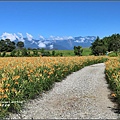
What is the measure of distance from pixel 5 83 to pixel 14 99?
0.72 meters

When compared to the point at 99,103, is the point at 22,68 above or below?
above

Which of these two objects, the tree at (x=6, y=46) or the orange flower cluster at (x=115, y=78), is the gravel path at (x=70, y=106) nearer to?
the orange flower cluster at (x=115, y=78)

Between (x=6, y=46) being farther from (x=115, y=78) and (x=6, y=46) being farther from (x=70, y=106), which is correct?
(x=70, y=106)

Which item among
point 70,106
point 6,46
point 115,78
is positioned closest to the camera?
point 70,106

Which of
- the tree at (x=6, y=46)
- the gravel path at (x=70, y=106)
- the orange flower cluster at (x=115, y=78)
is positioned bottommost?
the gravel path at (x=70, y=106)

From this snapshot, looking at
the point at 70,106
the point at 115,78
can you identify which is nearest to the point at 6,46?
the point at 115,78

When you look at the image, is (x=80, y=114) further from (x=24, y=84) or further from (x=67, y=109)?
(x=24, y=84)

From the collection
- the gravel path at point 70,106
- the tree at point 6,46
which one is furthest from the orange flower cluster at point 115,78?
the tree at point 6,46

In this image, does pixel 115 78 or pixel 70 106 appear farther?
pixel 115 78

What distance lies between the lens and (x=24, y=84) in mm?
7523

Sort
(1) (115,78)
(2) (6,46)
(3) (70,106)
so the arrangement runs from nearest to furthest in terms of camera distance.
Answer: (3) (70,106), (1) (115,78), (2) (6,46)

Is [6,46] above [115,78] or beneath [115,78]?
above

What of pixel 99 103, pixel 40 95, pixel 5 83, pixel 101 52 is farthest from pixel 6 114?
pixel 101 52

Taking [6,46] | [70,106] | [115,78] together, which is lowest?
[70,106]
